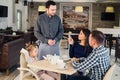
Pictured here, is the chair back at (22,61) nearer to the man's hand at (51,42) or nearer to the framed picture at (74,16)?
the man's hand at (51,42)

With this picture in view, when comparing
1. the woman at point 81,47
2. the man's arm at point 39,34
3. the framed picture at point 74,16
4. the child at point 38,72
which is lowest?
the child at point 38,72

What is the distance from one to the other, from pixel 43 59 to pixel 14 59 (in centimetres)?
279

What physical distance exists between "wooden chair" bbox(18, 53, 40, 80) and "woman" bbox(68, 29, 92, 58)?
2.96ft

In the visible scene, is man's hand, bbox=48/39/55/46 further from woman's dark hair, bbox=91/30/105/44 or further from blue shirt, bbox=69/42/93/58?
woman's dark hair, bbox=91/30/105/44

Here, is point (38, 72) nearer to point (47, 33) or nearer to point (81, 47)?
point (47, 33)

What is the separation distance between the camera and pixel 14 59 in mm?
6262

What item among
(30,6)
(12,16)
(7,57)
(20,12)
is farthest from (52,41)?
(30,6)

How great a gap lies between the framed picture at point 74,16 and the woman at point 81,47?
11252 millimetres

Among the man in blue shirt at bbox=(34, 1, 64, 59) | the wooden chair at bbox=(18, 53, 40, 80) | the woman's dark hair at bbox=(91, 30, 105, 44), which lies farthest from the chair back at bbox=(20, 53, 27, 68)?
the woman's dark hair at bbox=(91, 30, 105, 44)

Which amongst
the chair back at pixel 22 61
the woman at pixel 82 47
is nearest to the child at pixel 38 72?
the chair back at pixel 22 61

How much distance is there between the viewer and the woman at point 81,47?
3809 mm

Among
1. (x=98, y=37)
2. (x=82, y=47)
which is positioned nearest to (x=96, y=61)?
(x=98, y=37)

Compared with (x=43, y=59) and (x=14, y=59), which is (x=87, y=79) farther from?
(x=14, y=59)

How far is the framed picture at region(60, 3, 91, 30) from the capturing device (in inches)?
600
